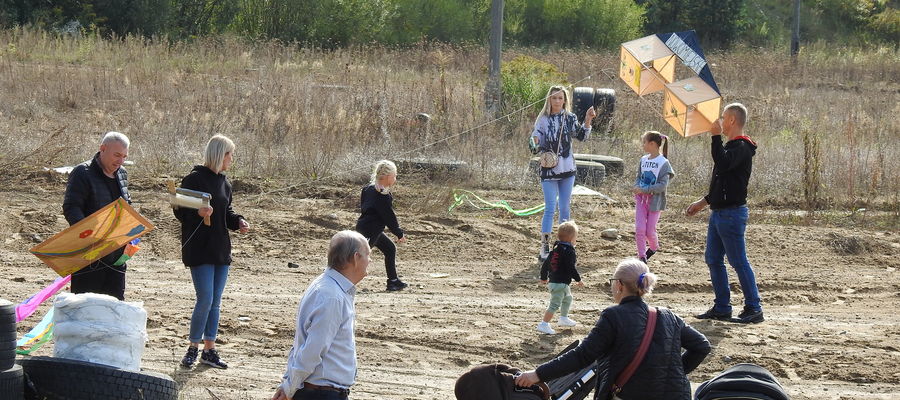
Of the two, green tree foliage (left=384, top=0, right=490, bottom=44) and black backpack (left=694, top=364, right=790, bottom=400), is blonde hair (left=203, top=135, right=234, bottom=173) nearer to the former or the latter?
black backpack (left=694, top=364, right=790, bottom=400)

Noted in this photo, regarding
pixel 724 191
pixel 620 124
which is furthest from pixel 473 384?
pixel 620 124

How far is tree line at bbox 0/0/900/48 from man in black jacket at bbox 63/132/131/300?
19.9m

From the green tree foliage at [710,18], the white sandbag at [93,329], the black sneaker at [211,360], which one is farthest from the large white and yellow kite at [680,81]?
the green tree foliage at [710,18]

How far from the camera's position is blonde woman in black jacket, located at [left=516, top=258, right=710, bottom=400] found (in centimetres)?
572

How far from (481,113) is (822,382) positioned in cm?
1230

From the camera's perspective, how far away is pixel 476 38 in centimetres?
4303

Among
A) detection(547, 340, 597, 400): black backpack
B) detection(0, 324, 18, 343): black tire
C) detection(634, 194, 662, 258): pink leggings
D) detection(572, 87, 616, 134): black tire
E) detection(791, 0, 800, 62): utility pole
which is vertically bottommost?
detection(547, 340, 597, 400): black backpack

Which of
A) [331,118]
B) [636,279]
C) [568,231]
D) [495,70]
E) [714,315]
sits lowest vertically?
[714,315]

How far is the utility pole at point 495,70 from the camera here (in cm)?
1974

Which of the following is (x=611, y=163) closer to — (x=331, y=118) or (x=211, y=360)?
(x=331, y=118)

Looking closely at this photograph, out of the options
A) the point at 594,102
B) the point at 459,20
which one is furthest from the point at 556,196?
the point at 459,20

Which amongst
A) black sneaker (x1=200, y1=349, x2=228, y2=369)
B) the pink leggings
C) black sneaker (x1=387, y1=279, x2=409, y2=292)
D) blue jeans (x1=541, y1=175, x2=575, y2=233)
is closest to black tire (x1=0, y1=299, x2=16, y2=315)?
black sneaker (x1=200, y1=349, x2=228, y2=369)

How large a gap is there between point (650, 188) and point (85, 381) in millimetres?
6729

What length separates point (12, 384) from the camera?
20.6 feet
